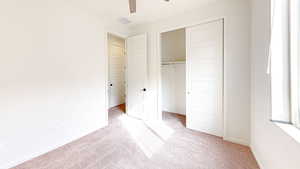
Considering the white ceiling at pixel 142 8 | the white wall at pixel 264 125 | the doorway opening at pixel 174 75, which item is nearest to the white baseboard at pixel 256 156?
the white wall at pixel 264 125

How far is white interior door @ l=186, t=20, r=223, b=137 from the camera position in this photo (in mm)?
2154

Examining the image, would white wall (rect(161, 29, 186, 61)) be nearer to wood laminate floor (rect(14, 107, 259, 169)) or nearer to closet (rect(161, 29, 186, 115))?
closet (rect(161, 29, 186, 115))

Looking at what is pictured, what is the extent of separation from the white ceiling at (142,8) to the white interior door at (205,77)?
442mm

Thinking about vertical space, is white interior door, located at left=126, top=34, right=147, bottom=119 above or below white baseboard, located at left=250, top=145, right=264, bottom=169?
above

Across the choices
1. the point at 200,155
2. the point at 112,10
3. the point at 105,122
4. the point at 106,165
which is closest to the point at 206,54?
the point at 200,155

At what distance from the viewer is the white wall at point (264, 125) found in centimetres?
93

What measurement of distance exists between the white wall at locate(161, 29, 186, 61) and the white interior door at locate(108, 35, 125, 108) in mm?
1778

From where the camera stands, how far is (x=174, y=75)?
3.61 metres

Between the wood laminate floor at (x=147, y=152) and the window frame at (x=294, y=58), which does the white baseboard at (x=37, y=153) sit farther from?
the window frame at (x=294, y=58)

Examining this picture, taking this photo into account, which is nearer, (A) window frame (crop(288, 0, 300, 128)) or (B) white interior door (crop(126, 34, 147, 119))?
(A) window frame (crop(288, 0, 300, 128))

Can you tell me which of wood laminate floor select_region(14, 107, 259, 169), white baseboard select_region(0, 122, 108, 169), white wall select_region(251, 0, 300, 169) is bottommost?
wood laminate floor select_region(14, 107, 259, 169)

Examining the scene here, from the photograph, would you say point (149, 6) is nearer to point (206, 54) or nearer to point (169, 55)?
point (206, 54)

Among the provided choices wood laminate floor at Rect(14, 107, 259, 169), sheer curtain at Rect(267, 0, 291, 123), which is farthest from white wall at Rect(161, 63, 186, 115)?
sheer curtain at Rect(267, 0, 291, 123)

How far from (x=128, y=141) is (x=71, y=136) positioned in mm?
1042
